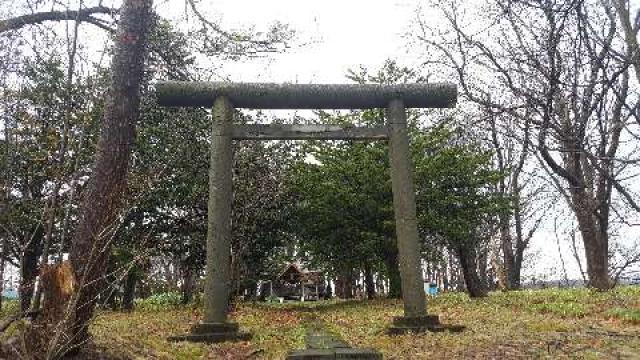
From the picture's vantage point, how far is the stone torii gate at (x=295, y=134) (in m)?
8.56

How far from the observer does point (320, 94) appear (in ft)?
30.5

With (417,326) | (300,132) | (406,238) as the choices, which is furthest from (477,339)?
(300,132)

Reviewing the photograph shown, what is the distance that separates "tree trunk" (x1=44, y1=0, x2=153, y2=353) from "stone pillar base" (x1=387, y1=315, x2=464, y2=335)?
4.60 m

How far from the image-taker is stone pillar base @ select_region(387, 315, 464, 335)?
8.20m

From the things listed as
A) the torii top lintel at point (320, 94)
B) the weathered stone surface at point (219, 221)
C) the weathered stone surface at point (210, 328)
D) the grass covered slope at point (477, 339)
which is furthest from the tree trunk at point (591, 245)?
the weathered stone surface at point (210, 328)

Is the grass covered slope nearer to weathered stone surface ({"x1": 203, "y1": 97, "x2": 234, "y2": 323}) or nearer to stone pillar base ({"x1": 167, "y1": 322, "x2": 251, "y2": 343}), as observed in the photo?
stone pillar base ({"x1": 167, "y1": 322, "x2": 251, "y2": 343})

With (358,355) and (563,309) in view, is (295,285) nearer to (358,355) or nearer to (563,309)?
(563,309)

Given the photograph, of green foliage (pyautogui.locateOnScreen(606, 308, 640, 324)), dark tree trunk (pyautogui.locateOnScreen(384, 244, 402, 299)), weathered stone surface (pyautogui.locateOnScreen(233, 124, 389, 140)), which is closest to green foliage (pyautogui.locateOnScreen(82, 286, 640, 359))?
green foliage (pyautogui.locateOnScreen(606, 308, 640, 324))

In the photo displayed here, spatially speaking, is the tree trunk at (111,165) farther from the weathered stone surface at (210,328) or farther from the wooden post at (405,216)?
the wooden post at (405,216)

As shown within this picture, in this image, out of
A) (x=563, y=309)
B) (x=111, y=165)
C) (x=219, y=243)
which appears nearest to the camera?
(x=111, y=165)

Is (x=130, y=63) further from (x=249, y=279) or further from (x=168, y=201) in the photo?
(x=249, y=279)

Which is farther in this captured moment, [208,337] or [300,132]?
[300,132]

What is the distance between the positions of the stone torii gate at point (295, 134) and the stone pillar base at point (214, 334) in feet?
0.09

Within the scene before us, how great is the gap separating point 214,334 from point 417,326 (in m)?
3.23
